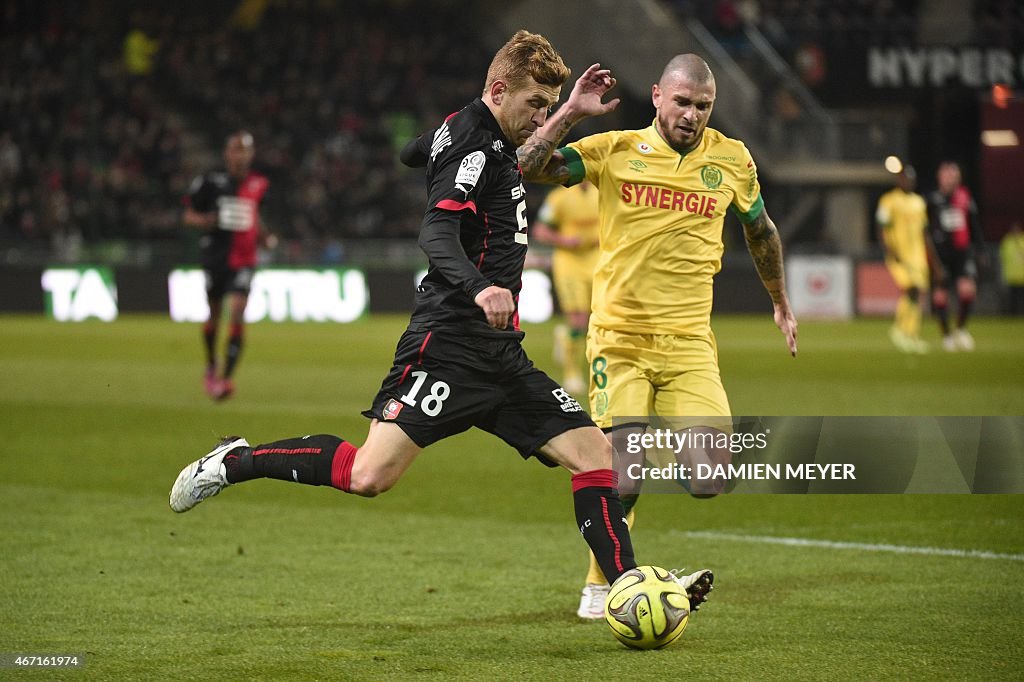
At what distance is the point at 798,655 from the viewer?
5133 millimetres

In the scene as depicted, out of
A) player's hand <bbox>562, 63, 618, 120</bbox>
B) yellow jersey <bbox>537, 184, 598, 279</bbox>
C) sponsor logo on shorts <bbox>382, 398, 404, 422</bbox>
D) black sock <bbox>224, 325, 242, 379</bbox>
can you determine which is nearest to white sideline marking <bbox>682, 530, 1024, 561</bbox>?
player's hand <bbox>562, 63, 618, 120</bbox>

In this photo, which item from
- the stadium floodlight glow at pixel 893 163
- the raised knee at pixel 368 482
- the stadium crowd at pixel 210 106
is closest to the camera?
the raised knee at pixel 368 482

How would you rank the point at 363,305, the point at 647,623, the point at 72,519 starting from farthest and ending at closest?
the point at 363,305, the point at 72,519, the point at 647,623

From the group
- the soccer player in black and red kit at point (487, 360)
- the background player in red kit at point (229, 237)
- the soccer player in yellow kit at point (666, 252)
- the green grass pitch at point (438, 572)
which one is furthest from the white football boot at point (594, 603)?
the background player in red kit at point (229, 237)

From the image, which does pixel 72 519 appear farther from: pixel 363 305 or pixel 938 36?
pixel 938 36

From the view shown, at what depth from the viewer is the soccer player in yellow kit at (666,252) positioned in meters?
6.15

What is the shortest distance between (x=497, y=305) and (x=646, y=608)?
1.21 m

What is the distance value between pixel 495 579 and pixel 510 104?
7.85ft

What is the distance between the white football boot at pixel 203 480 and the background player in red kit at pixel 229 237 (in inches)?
359

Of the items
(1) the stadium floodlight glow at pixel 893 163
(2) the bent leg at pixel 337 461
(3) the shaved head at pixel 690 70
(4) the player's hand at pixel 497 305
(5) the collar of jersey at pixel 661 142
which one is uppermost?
(1) the stadium floodlight glow at pixel 893 163

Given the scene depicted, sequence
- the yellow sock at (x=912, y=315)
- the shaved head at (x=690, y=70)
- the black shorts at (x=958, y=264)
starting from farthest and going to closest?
the black shorts at (x=958, y=264) → the yellow sock at (x=912, y=315) → the shaved head at (x=690, y=70)

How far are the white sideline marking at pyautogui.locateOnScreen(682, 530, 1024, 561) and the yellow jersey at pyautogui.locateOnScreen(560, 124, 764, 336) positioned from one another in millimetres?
1697

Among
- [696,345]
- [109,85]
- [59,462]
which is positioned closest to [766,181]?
[109,85]

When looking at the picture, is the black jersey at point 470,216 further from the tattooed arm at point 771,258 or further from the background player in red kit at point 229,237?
the background player in red kit at point 229,237
